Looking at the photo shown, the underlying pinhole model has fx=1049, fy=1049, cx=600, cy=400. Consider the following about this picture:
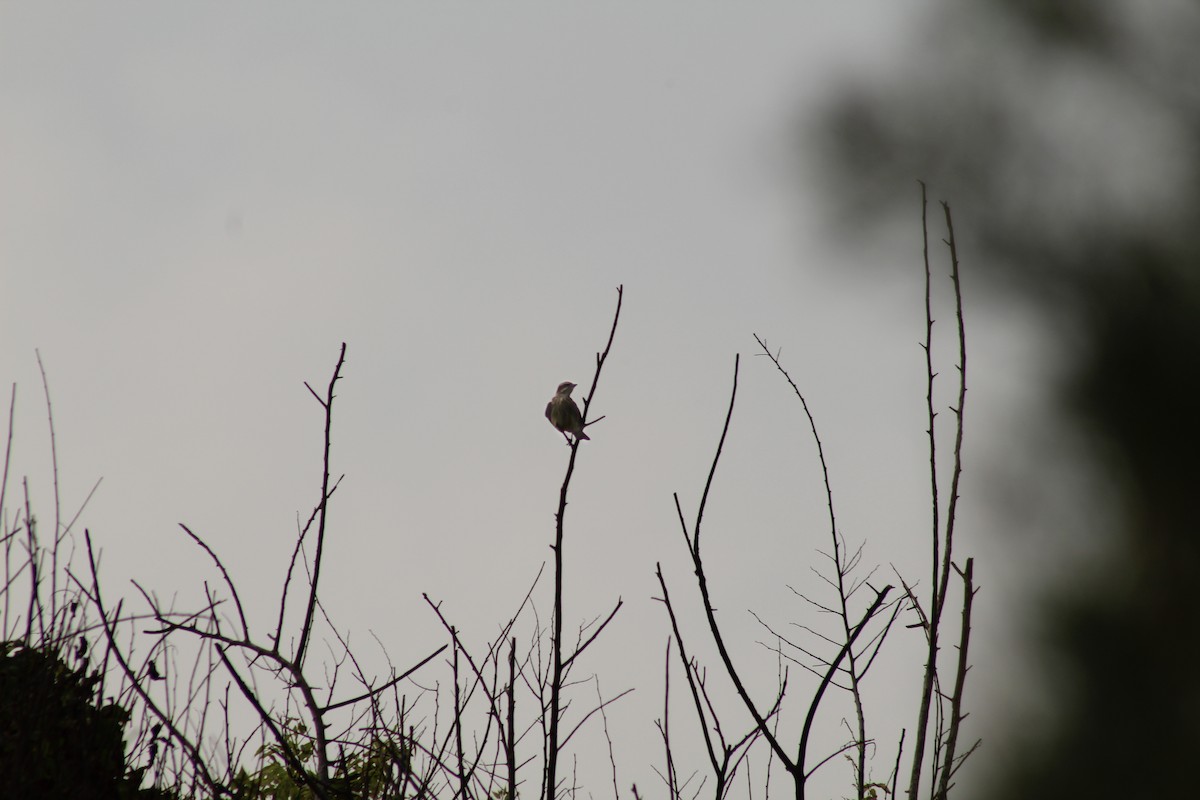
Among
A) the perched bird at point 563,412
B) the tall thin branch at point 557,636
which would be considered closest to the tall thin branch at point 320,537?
the tall thin branch at point 557,636

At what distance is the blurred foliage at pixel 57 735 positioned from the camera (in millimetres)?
3464

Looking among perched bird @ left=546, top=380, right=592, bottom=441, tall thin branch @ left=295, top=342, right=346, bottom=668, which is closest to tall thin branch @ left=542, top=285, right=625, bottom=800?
tall thin branch @ left=295, top=342, right=346, bottom=668

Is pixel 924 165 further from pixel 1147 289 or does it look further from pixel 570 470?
pixel 570 470

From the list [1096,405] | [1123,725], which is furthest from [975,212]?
[1123,725]

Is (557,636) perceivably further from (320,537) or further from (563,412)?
(563,412)

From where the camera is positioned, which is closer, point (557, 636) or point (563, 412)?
point (557, 636)

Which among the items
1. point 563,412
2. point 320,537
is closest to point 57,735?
point 320,537

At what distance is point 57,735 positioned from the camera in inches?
160

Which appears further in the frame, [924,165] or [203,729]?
[924,165]

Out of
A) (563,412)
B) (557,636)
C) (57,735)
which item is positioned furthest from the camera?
(563,412)

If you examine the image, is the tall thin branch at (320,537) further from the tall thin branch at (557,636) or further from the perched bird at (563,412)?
the perched bird at (563,412)

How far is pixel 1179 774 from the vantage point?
15.8ft

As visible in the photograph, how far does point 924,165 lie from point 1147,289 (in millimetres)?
2551

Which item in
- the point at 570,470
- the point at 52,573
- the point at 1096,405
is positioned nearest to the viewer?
the point at 570,470
